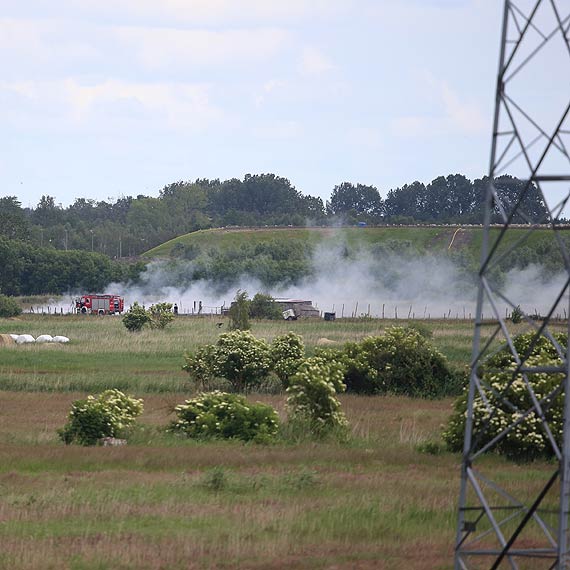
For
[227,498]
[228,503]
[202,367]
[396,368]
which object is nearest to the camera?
[228,503]

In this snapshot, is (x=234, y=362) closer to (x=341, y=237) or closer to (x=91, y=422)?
(x=91, y=422)

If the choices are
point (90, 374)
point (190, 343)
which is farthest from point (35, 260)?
point (90, 374)

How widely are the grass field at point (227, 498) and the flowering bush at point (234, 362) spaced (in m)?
5.39

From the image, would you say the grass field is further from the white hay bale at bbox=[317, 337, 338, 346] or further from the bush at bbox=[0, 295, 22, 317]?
the bush at bbox=[0, 295, 22, 317]

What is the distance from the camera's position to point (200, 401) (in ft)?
97.1

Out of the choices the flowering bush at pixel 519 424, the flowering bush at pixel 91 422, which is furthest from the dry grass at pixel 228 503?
the flowering bush at pixel 519 424

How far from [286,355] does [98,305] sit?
6547 cm

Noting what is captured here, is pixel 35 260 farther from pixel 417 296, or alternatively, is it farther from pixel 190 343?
pixel 190 343

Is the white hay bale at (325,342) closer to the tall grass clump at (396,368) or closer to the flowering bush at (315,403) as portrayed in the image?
the tall grass clump at (396,368)

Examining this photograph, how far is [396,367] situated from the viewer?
42031 millimetres

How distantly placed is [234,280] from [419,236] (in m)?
39.3

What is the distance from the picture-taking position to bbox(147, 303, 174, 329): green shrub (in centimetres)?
7756

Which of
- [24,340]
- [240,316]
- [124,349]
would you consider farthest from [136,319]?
[124,349]

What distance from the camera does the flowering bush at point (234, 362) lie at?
135 ft
